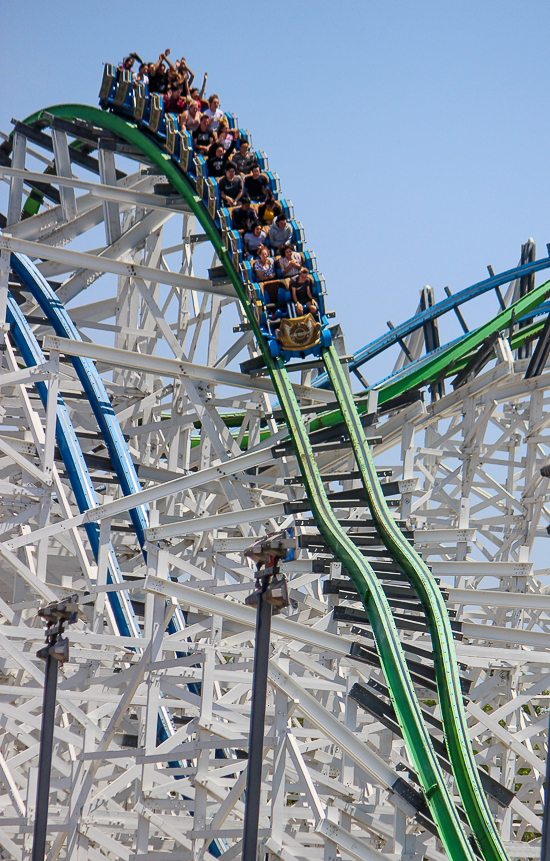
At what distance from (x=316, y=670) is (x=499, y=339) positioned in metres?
4.67

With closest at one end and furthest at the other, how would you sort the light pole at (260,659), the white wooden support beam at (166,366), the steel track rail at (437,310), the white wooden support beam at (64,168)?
the light pole at (260,659), the white wooden support beam at (166,366), the white wooden support beam at (64,168), the steel track rail at (437,310)

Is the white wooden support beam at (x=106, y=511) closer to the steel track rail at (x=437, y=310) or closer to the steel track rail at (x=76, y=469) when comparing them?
the steel track rail at (x=76, y=469)

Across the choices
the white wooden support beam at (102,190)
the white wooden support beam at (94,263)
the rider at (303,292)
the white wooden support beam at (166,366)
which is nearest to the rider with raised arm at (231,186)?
the white wooden support beam at (102,190)

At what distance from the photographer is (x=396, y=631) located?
7.39 m

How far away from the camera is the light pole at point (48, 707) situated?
248 inches

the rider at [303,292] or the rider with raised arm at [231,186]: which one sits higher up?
the rider with raised arm at [231,186]

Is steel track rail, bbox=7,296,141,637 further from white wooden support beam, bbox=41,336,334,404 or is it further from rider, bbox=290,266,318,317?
rider, bbox=290,266,318,317

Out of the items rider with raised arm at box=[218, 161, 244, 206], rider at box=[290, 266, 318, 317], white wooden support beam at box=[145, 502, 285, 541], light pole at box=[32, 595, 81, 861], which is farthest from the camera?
rider with raised arm at box=[218, 161, 244, 206]

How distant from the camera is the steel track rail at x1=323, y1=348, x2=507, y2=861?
639 cm

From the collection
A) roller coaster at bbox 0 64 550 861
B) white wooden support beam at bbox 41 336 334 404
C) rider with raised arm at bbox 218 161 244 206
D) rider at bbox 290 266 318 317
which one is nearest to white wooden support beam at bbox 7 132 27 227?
roller coaster at bbox 0 64 550 861

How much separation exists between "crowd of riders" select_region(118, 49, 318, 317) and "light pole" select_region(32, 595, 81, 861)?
15.7ft

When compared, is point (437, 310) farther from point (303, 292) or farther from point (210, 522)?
point (210, 522)

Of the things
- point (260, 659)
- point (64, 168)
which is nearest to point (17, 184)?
point (64, 168)

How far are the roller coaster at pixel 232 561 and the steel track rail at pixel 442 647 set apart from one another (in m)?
0.02
